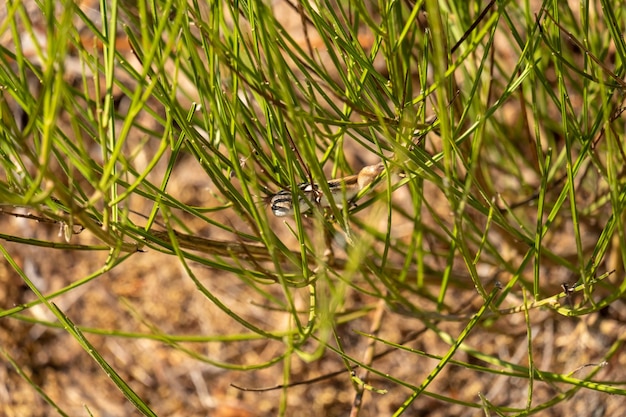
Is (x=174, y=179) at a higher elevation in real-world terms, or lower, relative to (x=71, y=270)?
higher

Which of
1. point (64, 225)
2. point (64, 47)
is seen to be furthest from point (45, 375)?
point (64, 47)

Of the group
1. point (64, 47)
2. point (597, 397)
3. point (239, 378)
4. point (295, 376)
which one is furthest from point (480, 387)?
point (64, 47)

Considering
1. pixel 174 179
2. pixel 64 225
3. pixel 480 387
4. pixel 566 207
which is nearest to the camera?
pixel 64 225

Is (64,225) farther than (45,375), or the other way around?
(45,375)

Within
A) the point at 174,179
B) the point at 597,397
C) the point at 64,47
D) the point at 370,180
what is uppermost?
the point at 174,179

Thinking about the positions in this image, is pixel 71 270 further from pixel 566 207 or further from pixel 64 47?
pixel 64 47

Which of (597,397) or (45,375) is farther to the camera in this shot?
(45,375)

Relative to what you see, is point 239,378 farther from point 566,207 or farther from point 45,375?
point 566,207

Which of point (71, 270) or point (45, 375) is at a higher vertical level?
point (71, 270)

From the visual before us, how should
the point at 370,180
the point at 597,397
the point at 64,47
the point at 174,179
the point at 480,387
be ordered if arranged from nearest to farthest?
the point at 64,47 < the point at 370,180 < the point at 597,397 < the point at 480,387 < the point at 174,179

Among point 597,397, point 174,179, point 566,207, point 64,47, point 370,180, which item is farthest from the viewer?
point 174,179
